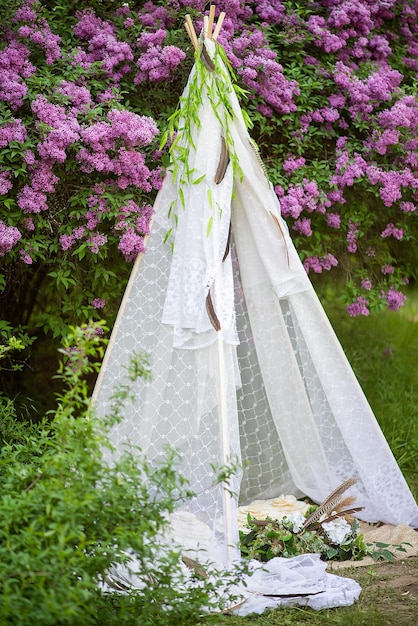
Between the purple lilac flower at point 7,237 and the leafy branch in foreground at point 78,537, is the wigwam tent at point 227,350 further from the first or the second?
the leafy branch in foreground at point 78,537

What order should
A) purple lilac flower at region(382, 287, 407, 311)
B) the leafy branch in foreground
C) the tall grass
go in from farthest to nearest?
the tall grass < purple lilac flower at region(382, 287, 407, 311) < the leafy branch in foreground

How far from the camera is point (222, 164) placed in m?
3.64

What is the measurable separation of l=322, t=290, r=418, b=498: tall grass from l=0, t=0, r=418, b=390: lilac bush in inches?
39.5

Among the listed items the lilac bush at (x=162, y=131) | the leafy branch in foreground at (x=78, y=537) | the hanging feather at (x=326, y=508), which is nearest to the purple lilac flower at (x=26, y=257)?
the lilac bush at (x=162, y=131)

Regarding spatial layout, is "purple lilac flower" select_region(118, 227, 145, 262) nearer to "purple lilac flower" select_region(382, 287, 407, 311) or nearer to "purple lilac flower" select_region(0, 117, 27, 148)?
"purple lilac flower" select_region(0, 117, 27, 148)

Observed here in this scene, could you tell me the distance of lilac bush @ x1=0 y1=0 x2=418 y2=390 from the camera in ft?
12.0

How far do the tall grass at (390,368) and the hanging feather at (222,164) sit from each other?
2058 mm

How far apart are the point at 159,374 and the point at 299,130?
62.0 inches

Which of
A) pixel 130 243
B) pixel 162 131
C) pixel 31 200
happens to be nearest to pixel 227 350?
pixel 130 243

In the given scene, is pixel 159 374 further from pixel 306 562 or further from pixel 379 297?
pixel 379 297

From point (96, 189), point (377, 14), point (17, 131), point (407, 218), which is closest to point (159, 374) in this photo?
point (96, 189)

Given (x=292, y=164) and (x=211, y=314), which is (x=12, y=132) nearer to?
(x=211, y=314)

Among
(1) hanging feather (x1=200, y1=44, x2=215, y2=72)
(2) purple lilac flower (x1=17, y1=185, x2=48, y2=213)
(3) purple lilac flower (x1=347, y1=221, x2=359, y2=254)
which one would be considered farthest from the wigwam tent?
(3) purple lilac flower (x1=347, y1=221, x2=359, y2=254)

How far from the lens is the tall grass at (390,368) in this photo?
5004mm
